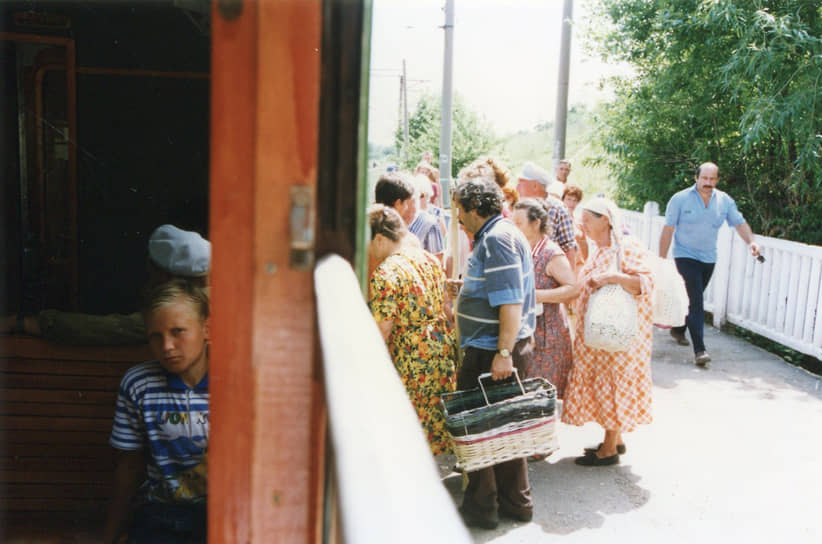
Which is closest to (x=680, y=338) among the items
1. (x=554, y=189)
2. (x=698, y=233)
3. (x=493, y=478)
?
(x=698, y=233)

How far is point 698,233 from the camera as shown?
6383mm

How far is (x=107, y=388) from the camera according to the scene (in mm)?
2785

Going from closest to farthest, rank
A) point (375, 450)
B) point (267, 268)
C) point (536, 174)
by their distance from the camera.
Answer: point (375, 450)
point (267, 268)
point (536, 174)

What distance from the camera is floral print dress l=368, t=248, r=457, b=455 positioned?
131 inches

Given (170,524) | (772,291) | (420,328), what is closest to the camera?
(170,524)

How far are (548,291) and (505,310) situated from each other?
0.75m

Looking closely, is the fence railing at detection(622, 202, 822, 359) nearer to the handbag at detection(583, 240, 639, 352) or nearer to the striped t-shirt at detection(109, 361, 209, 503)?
the handbag at detection(583, 240, 639, 352)

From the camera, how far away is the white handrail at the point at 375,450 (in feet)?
1.29

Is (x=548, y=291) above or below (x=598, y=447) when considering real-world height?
above

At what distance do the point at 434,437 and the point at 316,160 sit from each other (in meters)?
3.07

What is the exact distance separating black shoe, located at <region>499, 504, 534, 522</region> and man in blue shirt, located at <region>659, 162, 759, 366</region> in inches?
132

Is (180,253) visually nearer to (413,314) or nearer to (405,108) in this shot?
(413,314)

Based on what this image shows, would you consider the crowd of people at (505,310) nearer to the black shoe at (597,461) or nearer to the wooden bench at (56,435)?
the black shoe at (597,461)

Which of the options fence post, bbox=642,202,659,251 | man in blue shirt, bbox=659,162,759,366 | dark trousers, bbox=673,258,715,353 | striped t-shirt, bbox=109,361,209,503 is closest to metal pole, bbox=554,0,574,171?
fence post, bbox=642,202,659,251
